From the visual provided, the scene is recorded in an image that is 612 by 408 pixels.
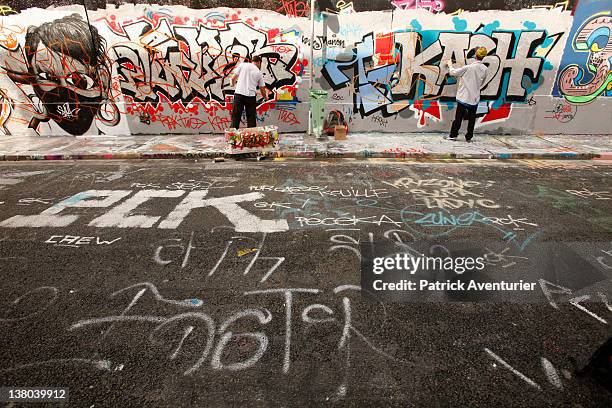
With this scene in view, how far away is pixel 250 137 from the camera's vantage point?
754 cm

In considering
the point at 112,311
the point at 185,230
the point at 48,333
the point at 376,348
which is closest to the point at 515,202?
the point at 376,348

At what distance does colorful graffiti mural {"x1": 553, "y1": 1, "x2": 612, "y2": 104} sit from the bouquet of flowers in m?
8.45

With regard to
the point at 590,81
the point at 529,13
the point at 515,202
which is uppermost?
the point at 529,13

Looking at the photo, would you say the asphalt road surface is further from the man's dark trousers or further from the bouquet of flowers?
the man's dark trousers

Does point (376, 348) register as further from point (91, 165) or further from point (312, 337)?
point (91, 165)

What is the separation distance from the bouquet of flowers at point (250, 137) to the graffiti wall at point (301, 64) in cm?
218

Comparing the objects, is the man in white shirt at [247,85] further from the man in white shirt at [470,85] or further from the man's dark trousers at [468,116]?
the man's dark trousers at [468,116]

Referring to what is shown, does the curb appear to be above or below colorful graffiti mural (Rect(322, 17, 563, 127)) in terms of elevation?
below

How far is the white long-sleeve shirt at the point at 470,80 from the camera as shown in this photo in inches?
321

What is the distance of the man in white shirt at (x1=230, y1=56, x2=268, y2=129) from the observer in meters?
8.09

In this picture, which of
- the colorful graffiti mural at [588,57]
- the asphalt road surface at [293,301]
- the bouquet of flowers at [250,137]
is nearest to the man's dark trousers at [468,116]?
the colorful graffiti mural at [588,57]

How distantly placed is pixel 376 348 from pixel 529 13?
34.8 ft

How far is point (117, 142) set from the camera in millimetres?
8727

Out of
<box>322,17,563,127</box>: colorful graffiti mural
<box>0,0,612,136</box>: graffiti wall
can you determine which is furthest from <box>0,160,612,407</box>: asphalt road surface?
<box>322,17,563,127</box>: colorful graffiti mural
